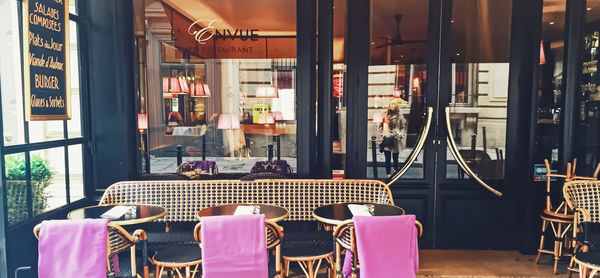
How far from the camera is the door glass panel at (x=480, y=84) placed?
4.79 metres

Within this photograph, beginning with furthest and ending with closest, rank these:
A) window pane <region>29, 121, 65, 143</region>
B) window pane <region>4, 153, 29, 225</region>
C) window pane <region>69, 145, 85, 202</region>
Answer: window pane <region>69, 145, 85, 202</region>, window pane <region>29, 121, 65, 143</region>, window pane <region>4, 153, 29, 225</region>

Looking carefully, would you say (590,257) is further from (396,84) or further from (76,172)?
(76,172)

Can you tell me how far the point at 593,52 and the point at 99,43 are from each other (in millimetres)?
5717

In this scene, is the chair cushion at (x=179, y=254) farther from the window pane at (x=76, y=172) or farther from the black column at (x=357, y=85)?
the black column at (x=357, y=85)

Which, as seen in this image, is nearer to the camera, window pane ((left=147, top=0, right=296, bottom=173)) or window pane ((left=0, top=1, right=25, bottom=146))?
window pane ((left=0, top=1, right=25, bottom=146))

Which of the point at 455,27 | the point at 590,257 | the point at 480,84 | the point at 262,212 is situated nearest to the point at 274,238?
the point at 262,212

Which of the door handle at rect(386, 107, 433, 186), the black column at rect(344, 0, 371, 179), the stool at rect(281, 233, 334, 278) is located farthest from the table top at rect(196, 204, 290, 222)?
the door handle at rect(386, 107, 433, 186)

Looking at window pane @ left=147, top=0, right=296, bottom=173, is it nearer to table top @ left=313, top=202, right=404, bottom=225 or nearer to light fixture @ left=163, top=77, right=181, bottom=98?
light fixture @ left=163, top=77, right=181, bottom=98

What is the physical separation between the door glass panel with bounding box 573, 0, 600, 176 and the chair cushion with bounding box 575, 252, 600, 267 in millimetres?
1703

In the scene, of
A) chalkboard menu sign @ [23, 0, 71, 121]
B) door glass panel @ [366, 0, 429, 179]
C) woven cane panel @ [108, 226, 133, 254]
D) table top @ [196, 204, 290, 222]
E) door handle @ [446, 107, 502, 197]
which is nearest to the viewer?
woven cane panel @ [108, 226, 133, 254]

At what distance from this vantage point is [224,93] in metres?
6.31

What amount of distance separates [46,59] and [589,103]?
5.80 metres

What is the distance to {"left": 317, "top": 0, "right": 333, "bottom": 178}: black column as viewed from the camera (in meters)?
4.64

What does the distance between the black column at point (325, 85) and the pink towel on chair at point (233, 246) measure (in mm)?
2026
